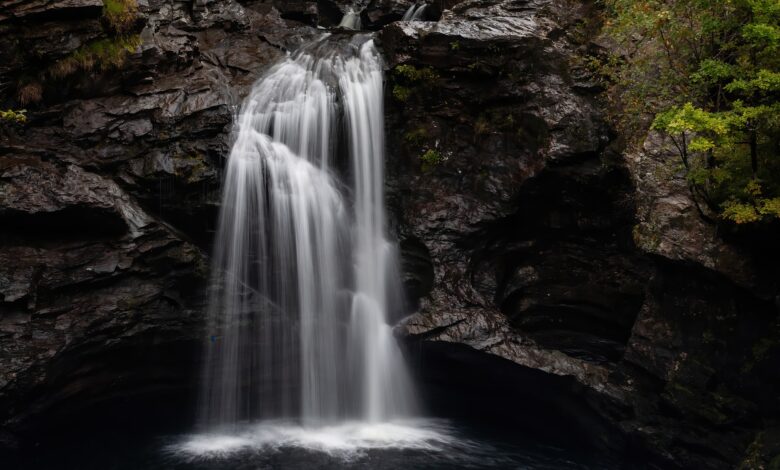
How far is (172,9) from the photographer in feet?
47.3

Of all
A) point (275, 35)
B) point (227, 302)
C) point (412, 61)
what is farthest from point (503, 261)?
point (275, 35)

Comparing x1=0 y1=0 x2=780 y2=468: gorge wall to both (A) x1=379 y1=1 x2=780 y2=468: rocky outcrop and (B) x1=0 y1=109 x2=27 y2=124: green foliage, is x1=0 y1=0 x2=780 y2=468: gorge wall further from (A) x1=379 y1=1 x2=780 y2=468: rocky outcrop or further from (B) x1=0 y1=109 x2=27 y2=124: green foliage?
(B) x1=0 y1=109 x2=27 y2=124: green foliage

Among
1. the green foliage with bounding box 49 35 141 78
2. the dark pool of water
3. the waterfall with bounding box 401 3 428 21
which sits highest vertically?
the waterfall with bounding box 401 3 428 21

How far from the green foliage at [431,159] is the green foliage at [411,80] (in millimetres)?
1414

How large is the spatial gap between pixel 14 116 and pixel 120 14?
10.2 ft

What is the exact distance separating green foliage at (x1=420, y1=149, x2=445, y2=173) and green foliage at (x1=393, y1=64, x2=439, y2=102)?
1414 millimetres

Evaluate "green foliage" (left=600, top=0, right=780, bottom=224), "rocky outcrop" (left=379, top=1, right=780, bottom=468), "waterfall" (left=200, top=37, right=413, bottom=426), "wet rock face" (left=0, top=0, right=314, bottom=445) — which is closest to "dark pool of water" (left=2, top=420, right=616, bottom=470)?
"waterfall" (left=200, top=37, right=413, bottom=426)

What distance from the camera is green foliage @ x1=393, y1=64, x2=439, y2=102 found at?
12.9 m

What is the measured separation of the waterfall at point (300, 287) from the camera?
38.1 ft

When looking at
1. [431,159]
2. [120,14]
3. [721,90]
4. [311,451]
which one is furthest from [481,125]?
[120,14]

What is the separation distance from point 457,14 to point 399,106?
2.87 m

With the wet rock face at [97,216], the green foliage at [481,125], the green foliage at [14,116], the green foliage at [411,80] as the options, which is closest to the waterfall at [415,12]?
the green foliage at [411,80]

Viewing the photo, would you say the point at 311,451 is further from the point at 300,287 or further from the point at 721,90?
the point at 721,90

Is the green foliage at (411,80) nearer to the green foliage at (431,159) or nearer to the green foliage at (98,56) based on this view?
the green foliage at (431,159)
